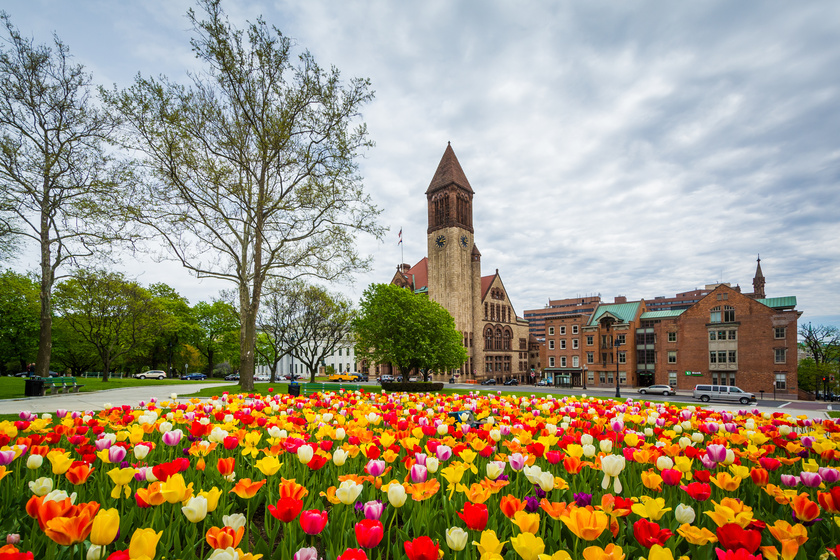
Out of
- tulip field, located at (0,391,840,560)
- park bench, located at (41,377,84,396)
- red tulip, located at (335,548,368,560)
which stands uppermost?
red tulip, located at (335,548,368,560)

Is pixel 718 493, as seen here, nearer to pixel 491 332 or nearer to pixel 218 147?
pixel 218 147

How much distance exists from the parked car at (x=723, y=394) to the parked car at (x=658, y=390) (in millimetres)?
7432

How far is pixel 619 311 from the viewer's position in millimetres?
64562

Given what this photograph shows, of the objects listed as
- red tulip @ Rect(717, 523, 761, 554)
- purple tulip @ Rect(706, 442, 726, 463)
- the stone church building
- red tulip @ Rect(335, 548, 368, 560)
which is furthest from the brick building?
red tulip @ Rect(335, 548, 368, 560)

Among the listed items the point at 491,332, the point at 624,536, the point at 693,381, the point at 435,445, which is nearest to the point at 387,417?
the point at 435,445

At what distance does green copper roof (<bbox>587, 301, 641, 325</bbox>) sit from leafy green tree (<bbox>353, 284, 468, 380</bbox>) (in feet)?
115

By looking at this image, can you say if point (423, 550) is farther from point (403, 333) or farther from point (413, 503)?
point (403, 333)

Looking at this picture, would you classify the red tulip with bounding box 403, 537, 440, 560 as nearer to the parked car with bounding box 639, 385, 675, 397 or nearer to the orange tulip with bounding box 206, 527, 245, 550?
the orange tulip with bounding box 206, 527, 245, 550

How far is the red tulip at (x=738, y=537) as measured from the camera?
1.89 meters

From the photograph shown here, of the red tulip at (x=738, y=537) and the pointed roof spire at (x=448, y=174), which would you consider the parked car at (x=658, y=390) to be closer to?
the pointed roof spire at (x=448, y=174)

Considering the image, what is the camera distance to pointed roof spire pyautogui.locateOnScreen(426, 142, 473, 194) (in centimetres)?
7625

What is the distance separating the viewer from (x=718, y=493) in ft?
11.4

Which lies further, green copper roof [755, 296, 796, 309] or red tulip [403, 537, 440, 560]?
green copper roof [755, 296, 796, 309]

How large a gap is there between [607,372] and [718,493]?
2584 inches
